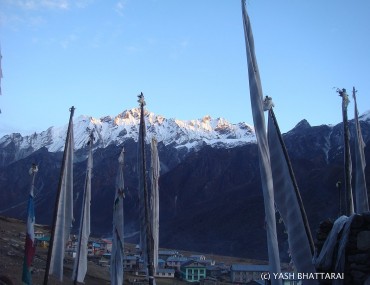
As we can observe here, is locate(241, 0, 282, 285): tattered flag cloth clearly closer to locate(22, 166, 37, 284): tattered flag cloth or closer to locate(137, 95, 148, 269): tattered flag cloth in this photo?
locate(137, 95, 148, 269): tattered flag cloth

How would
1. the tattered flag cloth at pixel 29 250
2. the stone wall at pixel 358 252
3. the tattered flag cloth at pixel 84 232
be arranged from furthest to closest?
the tattered flag cloth at pixel 84 232 < the tattered flag cloth at pixel 29 250 < the stone wall at pixel 358 252

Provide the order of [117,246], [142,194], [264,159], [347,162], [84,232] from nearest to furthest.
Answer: [264,159]
[347,162]
[142,194]
[117,246]
[84,232]

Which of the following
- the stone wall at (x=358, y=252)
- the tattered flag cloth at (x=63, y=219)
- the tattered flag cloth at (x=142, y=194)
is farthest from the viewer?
the tattered flag cloth at (x=63, y=219)

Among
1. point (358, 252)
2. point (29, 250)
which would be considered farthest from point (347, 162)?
point (29, 250)

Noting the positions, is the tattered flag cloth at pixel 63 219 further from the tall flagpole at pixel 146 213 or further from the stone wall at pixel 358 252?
the stone wall at pixel 358 252

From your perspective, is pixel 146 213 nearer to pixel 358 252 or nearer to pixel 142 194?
pixel 142 194

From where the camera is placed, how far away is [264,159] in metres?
10.3

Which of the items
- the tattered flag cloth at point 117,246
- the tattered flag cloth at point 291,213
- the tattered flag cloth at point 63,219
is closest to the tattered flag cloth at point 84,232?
the tattered flag cloth at point 63,219

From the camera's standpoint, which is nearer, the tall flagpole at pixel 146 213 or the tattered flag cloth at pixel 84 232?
the tall flagpole at pixel 146 213

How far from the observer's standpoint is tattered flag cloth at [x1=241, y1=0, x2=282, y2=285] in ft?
33.1

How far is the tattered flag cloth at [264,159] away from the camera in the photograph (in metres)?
10.1

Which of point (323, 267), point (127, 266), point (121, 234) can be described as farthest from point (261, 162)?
point (127, 266)

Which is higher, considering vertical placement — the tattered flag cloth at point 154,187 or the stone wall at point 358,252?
the tattered flag cloth at point 154,187

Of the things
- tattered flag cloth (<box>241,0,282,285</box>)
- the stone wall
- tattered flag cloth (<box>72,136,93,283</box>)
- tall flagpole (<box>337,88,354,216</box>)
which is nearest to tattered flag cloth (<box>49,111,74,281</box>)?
tattered flag cloth (<box>72,136,93,283</box>)
